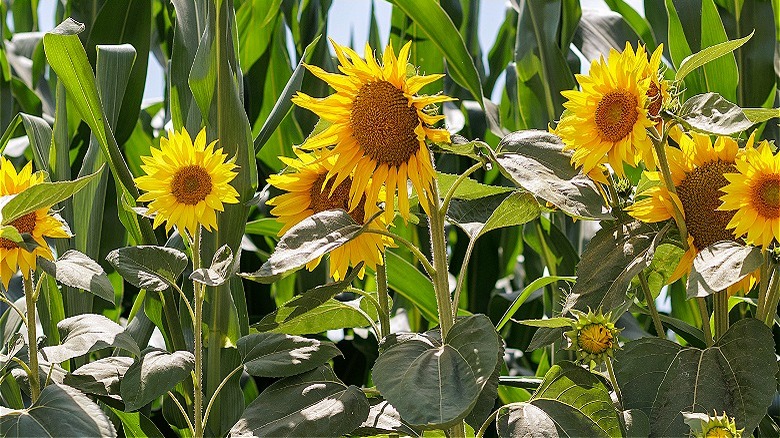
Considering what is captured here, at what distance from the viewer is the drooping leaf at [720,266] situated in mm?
511

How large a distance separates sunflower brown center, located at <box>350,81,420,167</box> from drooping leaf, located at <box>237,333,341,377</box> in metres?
0.15

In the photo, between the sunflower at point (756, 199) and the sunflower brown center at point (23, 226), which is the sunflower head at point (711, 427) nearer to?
the sunflower at point (756, 199)

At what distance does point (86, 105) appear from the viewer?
82 cm

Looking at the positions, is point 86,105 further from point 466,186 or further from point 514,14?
point 514,14

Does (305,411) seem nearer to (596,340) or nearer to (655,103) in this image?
(596,340)

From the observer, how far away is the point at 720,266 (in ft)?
1.75

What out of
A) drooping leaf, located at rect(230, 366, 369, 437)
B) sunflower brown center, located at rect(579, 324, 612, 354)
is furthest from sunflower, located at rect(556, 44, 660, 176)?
drooping leaf, located at rect(230, 366, 369, 437)

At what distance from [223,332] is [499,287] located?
1173mm

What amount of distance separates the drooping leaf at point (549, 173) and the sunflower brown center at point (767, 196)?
0.09 meters

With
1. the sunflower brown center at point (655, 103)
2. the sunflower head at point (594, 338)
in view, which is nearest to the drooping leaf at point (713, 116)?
the sunflower brown center at point (655, 103)

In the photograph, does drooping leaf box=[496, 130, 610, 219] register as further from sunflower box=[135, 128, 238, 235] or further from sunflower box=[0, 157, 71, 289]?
sunflower box=[0, 157, 71, 289]

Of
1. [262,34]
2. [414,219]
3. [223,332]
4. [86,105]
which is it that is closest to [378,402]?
[414,219]

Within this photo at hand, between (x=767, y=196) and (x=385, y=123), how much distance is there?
252mm

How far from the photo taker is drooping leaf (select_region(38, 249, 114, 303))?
0.61 meters
